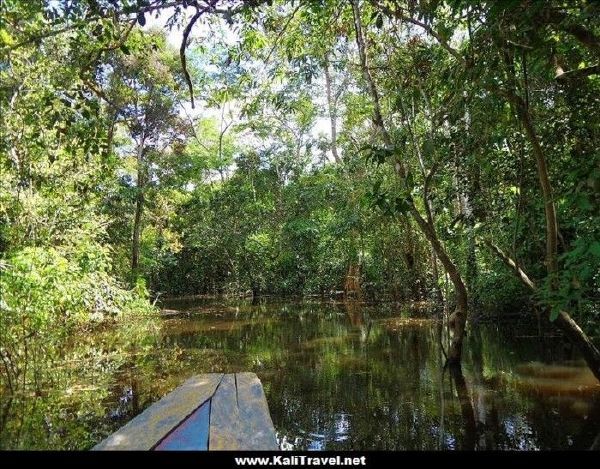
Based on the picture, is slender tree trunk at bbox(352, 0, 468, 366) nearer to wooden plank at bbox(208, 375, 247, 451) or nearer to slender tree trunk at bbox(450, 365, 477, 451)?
slender tree trunk at bbox(450, 365, 477, 451)

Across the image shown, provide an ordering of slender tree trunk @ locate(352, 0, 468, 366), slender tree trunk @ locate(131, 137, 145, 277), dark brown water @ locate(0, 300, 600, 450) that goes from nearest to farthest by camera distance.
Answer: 1. dark brown water @ locate(0, 300, 600, 450)
2. slender tree trunk @ locate(352, 0, 468, 366)
3. slender tree trunk @ locate(131, 137, 145, 277)

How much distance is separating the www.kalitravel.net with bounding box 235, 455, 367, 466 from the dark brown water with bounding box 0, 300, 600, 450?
1.20 meters

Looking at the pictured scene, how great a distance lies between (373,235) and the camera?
1894 cm

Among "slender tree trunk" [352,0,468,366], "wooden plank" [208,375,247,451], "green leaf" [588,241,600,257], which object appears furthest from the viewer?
"slender tree trunk" [352,0,468,366]

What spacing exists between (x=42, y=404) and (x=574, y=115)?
7.49 meters

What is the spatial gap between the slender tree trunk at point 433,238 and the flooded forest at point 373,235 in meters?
0.04

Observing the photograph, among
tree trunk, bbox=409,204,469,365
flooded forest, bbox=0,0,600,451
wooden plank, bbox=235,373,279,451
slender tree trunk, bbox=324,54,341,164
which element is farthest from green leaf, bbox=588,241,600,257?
slender tree trunk, bbox=324,54,341,164

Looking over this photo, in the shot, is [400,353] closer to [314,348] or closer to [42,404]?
[314,348]

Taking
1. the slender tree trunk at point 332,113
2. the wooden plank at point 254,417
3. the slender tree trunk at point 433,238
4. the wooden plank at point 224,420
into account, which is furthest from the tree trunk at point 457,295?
the slender tree trunk at point 332,113

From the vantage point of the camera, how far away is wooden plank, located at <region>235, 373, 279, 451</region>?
3571 mm

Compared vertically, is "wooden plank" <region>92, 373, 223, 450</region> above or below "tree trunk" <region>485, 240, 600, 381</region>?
below

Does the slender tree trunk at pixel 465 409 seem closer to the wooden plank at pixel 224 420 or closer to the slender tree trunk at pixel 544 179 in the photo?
the slender tree trunk at pixel 544 179

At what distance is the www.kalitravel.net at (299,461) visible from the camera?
10.7 feet

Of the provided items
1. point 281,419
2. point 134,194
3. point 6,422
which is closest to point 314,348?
point 281,419
